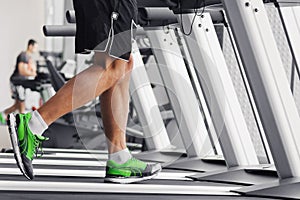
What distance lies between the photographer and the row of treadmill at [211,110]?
322cm

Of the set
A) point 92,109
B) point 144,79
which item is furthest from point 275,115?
point 92,109

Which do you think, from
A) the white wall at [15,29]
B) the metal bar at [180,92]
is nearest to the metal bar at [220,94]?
the metal bar at [180,92]

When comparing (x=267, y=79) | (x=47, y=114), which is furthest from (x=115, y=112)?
(x=267, y=79)

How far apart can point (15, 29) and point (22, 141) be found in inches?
533

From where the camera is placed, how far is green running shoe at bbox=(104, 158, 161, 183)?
11.1ft

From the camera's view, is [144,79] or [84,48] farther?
[144,79]

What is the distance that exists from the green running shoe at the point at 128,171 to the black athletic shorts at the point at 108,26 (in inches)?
19.5

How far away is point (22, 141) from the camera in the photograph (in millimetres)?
3020

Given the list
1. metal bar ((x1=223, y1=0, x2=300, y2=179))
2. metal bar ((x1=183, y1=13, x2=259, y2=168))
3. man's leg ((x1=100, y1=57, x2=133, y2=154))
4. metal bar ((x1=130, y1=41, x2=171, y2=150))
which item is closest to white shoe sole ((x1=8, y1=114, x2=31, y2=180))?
man's leg ((x1=100, y1=57, x2=133, y2=154))

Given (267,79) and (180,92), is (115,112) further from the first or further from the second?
(180,92)

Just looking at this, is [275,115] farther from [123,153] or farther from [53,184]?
[53,184]

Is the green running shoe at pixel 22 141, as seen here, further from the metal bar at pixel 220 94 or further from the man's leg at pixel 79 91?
the metal bar at pixel 220 94

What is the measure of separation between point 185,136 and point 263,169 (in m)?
1.24

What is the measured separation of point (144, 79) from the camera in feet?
20.2
